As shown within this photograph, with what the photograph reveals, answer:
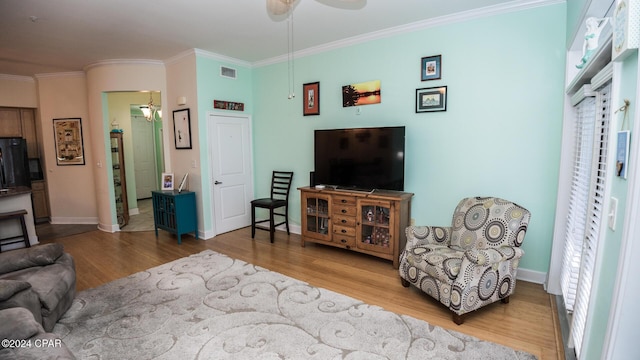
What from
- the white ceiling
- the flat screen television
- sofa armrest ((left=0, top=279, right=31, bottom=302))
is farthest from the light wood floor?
the white ceiling

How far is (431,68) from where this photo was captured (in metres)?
3.57

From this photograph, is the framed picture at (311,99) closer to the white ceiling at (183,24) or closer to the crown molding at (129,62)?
the white ceiling at (183,24)

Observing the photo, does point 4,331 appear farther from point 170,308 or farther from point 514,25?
point 514,25

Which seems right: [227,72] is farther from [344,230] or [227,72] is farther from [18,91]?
[18,91]

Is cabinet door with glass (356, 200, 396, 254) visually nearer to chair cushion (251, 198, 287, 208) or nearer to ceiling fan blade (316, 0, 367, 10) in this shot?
chair cushion (251, 198, 287, 208)

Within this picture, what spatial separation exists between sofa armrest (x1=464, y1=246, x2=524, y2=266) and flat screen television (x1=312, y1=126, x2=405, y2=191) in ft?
4.19

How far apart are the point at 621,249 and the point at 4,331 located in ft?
9.35

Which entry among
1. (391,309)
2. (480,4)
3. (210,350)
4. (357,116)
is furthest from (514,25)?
(210,350)

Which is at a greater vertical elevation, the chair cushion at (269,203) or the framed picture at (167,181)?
the framed picture at (167,181)

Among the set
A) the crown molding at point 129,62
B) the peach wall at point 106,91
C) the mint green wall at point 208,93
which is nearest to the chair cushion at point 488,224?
the mint green wall at point 208,93

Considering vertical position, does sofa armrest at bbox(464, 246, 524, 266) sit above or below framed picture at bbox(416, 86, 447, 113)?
below

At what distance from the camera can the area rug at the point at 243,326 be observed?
7.12ft

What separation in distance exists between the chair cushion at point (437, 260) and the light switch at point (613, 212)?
4.10 feet

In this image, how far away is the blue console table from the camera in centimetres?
462
